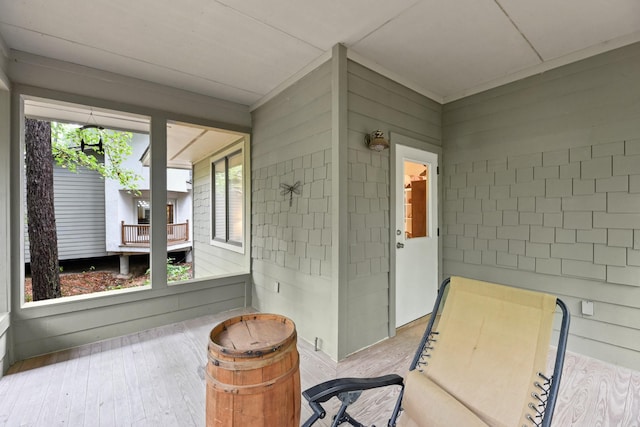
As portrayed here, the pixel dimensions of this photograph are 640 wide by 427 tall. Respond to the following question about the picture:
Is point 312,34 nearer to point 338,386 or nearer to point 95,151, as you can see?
point 338,386

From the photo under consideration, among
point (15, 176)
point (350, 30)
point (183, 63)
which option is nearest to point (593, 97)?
point (350, 30)

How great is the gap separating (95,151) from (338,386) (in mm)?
7722

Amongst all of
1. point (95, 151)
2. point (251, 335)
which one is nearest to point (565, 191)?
point (251, 335)

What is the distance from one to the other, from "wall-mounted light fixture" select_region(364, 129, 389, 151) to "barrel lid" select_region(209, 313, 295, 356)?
6.19 feet

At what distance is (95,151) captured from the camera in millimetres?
6535

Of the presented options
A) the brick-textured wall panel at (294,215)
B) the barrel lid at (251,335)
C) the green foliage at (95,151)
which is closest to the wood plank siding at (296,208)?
the brick-textured wall panel at (294,215)

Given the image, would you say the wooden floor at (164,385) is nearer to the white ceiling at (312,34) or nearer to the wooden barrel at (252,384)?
the wooden barrel at (252,384)

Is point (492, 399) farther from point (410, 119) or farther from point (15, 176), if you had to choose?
point (15, 176)

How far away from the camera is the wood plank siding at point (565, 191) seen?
2.45 meters

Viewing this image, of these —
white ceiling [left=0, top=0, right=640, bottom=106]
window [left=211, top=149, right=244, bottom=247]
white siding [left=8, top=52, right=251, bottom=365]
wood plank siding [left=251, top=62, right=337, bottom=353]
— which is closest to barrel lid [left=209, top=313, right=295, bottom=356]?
wood plank siding [left=251, top=62, right=337, bottom=353]

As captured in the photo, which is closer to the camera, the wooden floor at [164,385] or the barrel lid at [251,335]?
the barrel lid at [251,335]

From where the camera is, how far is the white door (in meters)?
3.20

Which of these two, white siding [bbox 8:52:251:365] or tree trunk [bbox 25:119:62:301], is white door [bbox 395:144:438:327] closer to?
white siding [bbox 8:52:251:365]

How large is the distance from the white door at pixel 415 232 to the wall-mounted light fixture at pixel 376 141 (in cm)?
40
